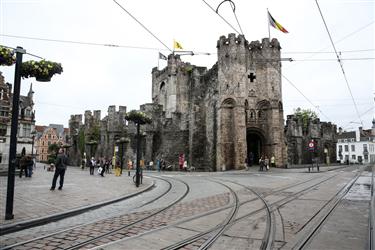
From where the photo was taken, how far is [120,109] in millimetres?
35438

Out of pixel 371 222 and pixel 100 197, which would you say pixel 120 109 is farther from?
pixel 371 222

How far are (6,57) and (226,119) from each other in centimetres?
2238

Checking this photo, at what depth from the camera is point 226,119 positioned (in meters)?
26.4

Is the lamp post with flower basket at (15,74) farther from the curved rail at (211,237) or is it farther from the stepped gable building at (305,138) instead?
the stepped gable building at (305,138)

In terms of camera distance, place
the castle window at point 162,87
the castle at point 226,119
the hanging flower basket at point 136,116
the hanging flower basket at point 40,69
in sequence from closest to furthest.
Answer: the hanging flower basket at point 40,69
the hanging flower basket at point 136,116
the castle at point 226,119
the castle window at point 162,87

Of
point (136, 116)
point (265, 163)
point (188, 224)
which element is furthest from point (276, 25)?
point (188, 224)

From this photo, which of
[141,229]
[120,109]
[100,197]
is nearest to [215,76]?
[120,109]

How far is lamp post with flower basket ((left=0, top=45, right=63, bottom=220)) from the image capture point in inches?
200

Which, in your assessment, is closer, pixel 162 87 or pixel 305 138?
pixel 305 138

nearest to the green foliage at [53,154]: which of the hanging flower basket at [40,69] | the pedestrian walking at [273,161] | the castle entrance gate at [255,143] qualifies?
the castle entrance gate at [255,143]

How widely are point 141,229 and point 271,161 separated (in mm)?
21842

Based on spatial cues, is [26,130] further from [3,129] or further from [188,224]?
[188,224]

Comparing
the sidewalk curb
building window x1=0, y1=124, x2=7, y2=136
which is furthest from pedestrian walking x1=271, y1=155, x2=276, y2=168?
building window x1=0, y1=124, x2=7, y2=136

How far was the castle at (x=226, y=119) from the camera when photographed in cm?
2569
